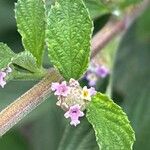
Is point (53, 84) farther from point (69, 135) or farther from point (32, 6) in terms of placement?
point (69, 135)

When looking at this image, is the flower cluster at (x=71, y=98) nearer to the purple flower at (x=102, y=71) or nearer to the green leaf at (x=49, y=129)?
the purple flower at (x=102, y=71)

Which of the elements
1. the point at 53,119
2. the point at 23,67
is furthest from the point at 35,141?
the point at 23,67

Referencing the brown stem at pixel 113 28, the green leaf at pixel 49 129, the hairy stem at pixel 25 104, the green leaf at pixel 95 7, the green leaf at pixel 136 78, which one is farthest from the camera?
the green leaf at pixel 49 129

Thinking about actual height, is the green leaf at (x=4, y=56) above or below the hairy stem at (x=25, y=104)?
above

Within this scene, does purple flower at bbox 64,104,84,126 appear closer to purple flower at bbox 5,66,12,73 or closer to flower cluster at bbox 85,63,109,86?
purple flower at bbox 5,66,12,73

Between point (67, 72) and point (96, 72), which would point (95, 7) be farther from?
point (67, 72)

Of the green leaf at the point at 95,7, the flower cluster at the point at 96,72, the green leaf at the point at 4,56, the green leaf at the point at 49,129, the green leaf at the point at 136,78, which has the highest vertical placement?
the green leaf at the point at 4,56

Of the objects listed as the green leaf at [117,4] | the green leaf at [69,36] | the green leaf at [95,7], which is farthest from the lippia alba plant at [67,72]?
the green leaf at [117,4]

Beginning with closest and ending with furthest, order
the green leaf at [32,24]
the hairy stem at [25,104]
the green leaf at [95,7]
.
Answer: the hairy stem at [25,104], the green leaf at [32,24], the green leaf at [95,7]
